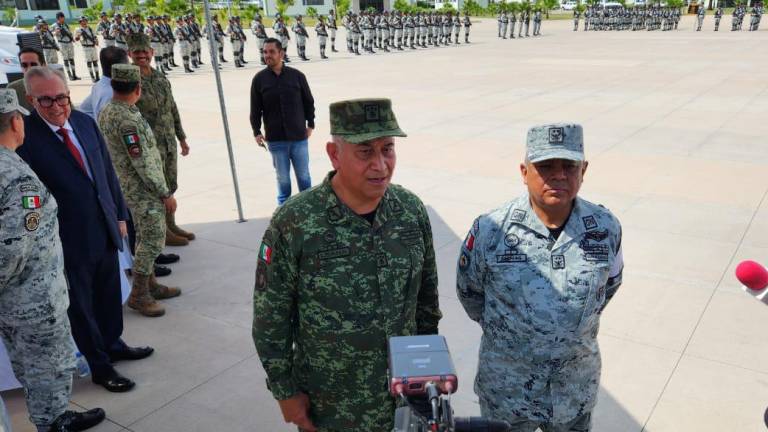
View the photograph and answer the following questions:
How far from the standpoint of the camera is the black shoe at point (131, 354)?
3.62 meters

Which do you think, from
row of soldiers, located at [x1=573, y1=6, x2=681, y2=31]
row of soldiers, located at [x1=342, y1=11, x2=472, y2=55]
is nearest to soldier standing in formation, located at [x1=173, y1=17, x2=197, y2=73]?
row of soldiers, located at [x1=342, y1=11, x2=472, y2=55]

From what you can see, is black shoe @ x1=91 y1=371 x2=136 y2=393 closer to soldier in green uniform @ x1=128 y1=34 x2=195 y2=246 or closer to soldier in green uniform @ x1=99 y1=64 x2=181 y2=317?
soldier in green uniform @ x1=99 y1=64 x2=181 y2=317

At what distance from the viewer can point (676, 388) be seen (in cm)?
327

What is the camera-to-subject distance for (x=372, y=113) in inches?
73.0

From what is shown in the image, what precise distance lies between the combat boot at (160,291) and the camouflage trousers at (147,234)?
1.17 feet

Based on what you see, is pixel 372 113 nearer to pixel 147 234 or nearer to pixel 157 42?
pixel 147 234

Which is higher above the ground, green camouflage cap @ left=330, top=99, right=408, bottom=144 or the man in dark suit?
green camouflage cap @ left=330, top=99, right=408, bottom=144

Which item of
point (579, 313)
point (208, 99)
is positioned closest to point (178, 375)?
point (579, 313)

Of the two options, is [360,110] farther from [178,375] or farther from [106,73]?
[106,73]

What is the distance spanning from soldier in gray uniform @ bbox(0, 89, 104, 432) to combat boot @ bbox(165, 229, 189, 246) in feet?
8.74

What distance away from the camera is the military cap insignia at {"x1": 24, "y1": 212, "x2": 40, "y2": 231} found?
8.11 feet

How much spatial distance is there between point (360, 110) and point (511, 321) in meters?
0.91

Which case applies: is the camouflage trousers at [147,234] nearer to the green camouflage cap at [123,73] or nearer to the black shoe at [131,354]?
the black shoe at [131,354]

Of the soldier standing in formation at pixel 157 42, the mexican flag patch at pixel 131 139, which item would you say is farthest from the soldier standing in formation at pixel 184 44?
the mexican flag patch at pixel 131 139
